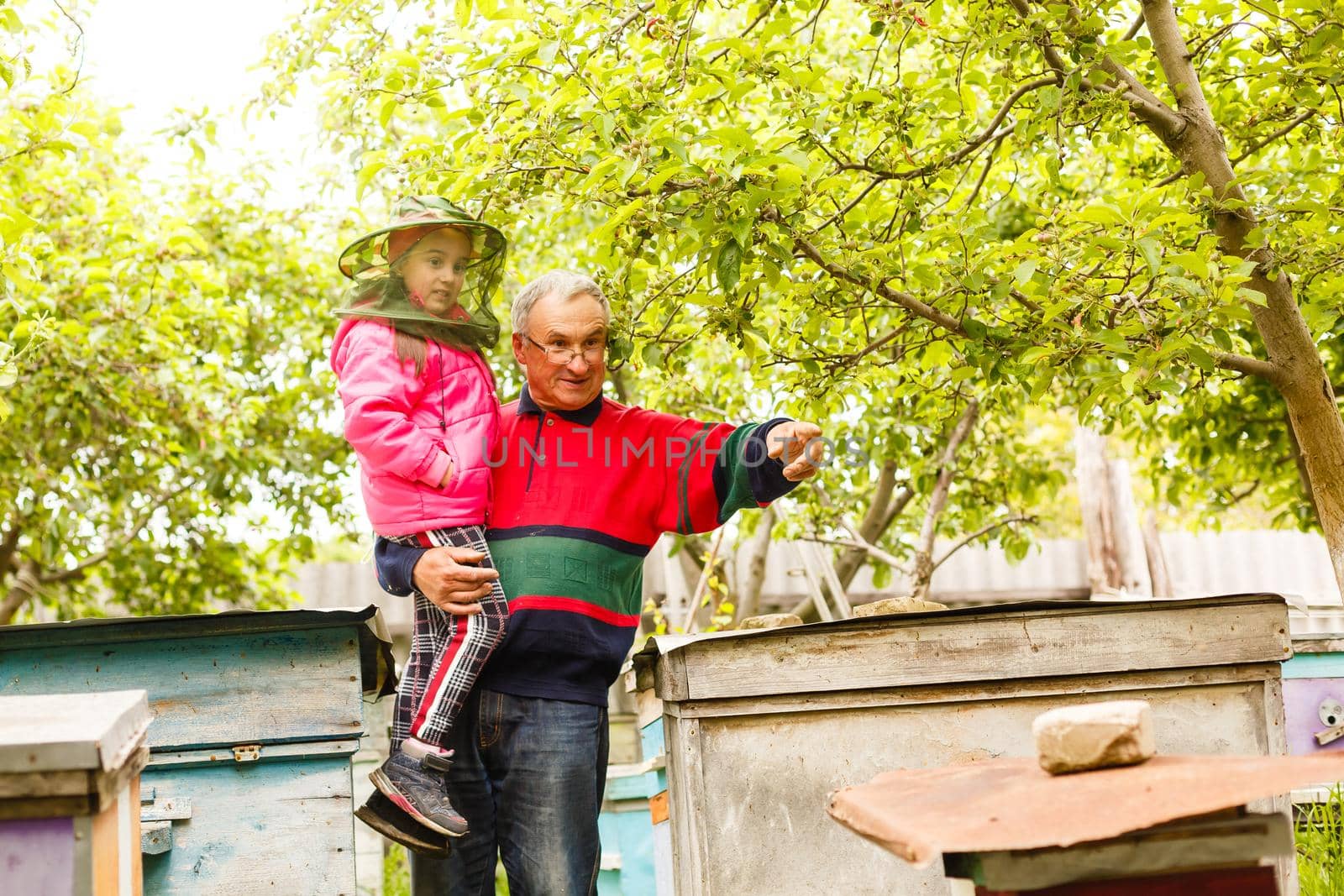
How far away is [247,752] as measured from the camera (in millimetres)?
2645

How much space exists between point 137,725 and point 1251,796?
1595mm

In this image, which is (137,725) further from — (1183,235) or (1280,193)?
(1280,193)

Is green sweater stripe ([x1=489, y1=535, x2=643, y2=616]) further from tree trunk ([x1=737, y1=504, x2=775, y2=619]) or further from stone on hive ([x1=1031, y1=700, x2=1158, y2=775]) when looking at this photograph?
tree trunk ([x1=737, y1=504, x2=775, y2=619])

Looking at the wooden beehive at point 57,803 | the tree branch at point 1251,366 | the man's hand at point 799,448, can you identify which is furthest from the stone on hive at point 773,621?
the wooden beehive at point 57,803

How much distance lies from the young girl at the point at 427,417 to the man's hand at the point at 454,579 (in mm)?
35

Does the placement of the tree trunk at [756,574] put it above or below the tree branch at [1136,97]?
below

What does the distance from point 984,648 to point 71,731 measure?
1737 millimetres

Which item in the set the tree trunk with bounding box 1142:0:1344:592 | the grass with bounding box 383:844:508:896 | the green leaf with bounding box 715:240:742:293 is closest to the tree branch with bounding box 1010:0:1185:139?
the tree trunk with bounding box 1142:0:1344:592

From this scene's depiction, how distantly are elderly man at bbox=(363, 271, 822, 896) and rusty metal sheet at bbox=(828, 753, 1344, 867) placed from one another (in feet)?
3.03

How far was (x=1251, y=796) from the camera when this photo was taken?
4.84 ft

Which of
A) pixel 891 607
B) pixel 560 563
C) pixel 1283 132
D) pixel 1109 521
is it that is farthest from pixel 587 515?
pixel 1109 521

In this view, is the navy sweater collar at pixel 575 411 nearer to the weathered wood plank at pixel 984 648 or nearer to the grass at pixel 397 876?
the weathered wood plank at pixel 984 648

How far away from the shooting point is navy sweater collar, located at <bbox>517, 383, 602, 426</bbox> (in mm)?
2797

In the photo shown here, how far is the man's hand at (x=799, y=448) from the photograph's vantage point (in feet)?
8.55
